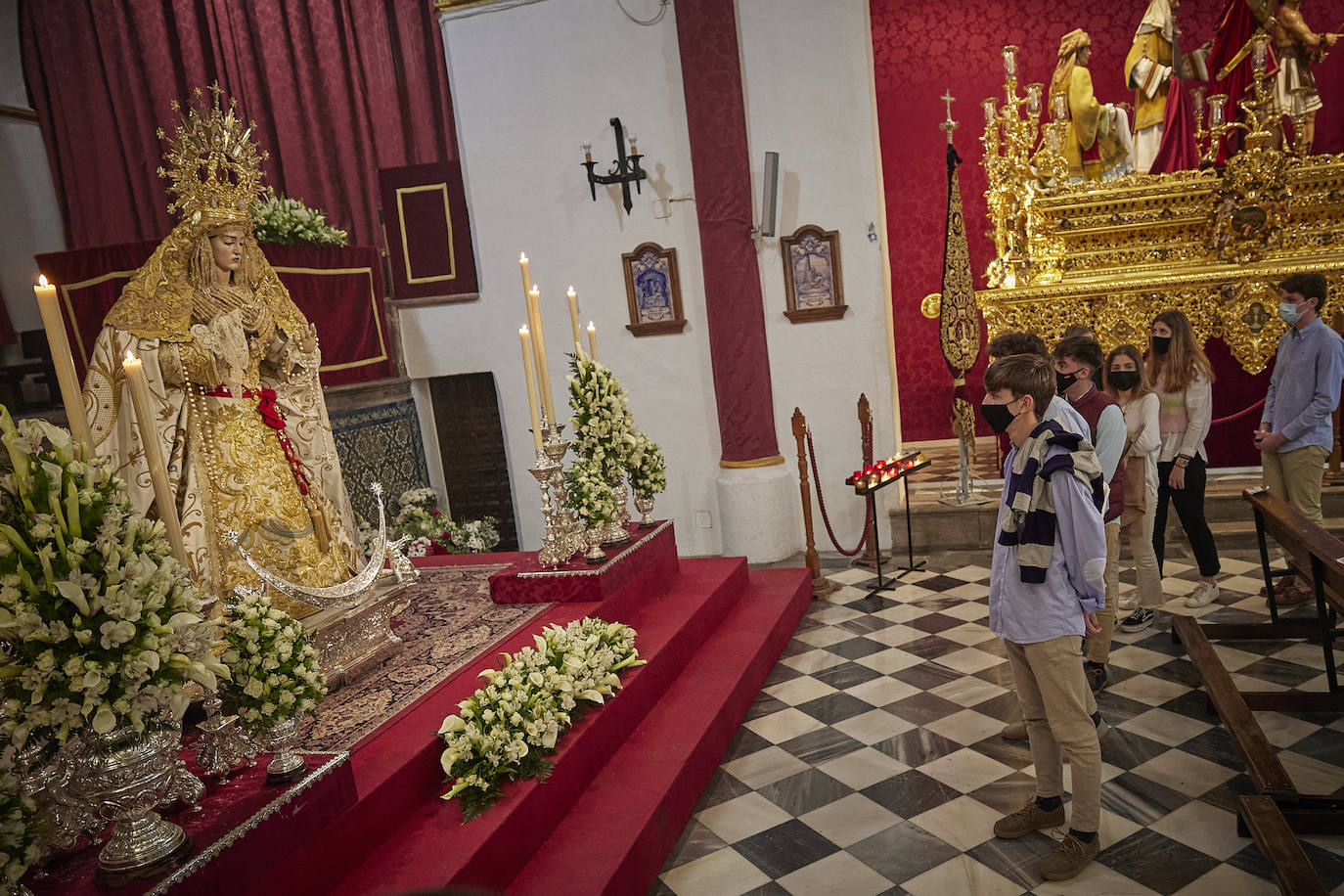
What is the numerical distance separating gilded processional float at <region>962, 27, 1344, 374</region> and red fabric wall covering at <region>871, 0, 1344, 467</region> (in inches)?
65.4

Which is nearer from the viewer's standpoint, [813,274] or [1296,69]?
[1296,69]

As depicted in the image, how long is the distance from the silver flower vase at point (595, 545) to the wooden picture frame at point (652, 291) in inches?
117

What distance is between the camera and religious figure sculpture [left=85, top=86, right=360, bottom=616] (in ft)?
11.8

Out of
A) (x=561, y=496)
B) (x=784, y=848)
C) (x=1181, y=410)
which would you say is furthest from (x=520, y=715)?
(x=1181, y=410)

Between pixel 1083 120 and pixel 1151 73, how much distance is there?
0.70m

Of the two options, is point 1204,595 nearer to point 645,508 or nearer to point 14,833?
point 645,508

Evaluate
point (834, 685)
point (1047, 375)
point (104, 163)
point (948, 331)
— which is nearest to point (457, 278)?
point (104, 163)

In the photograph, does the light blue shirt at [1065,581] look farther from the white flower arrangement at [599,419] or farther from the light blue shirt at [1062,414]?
the white flower arrangement at [599,419]

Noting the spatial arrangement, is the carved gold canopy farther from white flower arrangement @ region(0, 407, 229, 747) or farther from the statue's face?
white flower arrangement @ region(0, 407, 229, 747)

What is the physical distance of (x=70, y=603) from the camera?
208 centimetres

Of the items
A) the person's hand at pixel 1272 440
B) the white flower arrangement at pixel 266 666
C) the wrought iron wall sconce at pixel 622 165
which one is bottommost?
the person's hand at pixel 1272 440

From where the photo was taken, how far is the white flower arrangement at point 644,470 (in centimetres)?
561

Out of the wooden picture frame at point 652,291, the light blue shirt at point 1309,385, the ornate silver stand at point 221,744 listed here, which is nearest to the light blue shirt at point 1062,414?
the light blue shirt at point 1309,385

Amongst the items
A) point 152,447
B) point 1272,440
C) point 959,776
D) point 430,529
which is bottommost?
point 959,776
